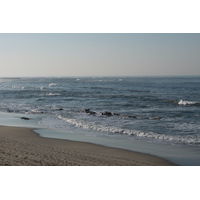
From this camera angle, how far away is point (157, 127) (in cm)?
1575

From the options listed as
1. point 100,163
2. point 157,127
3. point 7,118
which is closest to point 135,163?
point 100,163

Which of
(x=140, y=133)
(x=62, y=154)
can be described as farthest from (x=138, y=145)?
(x=62, y=154)

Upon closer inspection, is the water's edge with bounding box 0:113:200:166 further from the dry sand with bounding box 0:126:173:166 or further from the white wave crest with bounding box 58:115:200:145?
the white wave crest with bounding box 58:115:200:145

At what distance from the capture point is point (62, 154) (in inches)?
395

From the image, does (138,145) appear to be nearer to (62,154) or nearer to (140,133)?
(140,133)

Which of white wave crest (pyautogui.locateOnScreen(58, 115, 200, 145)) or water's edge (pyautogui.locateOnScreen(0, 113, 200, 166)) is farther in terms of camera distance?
white wave crest (pyautogui.locateOnScreen(58, 115, 200, 145))

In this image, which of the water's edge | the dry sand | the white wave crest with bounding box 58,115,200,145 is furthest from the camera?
the white wave crest with bounding box 58,115,200,145

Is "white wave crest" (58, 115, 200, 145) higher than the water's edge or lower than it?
higher

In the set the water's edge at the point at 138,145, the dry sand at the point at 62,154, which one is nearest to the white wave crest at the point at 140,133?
the water's edge at the point at 138,145

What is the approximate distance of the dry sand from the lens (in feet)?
28.9

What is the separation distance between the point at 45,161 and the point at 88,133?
225 inches

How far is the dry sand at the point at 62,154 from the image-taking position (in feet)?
28.9

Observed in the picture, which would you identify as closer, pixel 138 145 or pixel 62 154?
pixel 62 154

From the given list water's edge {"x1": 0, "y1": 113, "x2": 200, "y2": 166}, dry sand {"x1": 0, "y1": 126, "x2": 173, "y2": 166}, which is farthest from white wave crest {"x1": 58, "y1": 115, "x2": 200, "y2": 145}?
dry sand {"x1": 0, "y1": 126, "x2": 173, "y2": 166}
